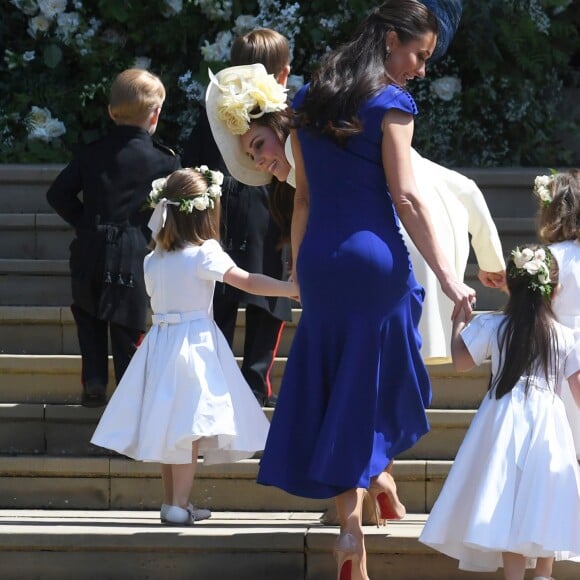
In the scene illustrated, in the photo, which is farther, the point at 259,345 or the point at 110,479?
the point at 259,345

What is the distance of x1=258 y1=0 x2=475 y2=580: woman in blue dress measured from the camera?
14.1 ft

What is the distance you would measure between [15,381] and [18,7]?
132 inches

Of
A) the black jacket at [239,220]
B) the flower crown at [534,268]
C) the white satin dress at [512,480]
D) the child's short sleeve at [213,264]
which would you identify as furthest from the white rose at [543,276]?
the black jacket at [239,220]

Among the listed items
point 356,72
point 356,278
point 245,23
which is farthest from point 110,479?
point 245,23

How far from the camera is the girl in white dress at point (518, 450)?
4422mm

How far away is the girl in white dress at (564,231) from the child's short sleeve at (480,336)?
22.0 inches

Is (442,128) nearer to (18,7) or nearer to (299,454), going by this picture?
(18,7)

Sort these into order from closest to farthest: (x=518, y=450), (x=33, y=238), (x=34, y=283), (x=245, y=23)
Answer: (x=518, y=450), (x=34, y=283), (x=33, y=238), (x=245, y=23)

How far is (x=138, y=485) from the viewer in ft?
19.0

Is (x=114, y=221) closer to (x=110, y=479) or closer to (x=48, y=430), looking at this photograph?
(x=48, y=430)

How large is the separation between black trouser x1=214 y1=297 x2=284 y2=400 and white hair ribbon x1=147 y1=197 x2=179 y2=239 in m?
0.71

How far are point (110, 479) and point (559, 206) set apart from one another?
2.10m

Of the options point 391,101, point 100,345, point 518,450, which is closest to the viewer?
point 391,101

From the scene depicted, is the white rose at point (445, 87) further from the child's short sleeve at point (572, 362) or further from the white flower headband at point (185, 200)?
the child's short sleeve at point (572, 362)
